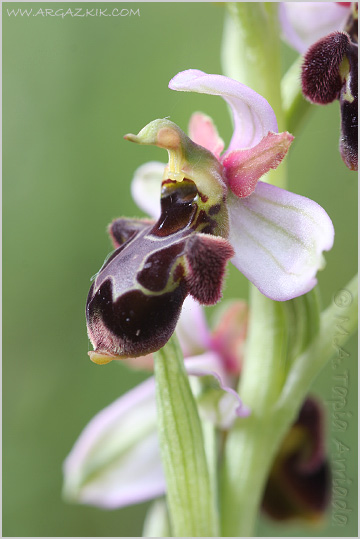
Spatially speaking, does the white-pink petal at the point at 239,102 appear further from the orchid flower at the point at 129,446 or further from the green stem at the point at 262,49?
the orchid flower at the point at 129,446

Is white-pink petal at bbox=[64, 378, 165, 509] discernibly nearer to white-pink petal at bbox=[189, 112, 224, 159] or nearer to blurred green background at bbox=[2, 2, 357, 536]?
white-pink petal at bbox=[189, 112, 224, 159]

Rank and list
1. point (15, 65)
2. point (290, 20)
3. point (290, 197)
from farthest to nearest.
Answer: point (15, 65)
point (290, 20)
point (290, 197)

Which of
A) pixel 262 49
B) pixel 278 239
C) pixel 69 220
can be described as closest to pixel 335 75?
pixel 262 49

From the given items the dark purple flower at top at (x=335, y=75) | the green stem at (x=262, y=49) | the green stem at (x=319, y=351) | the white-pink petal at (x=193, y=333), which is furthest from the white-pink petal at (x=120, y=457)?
the dark purple flower at top at (x=335, y=75)

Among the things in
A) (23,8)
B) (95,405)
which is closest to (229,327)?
(23,8)

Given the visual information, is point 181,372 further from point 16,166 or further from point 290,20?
point 16,166
